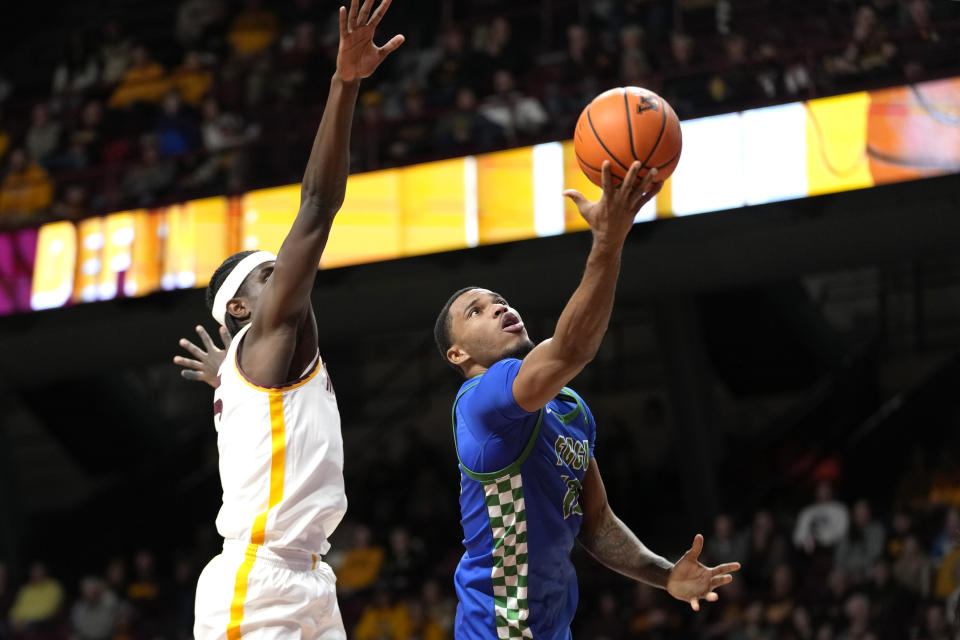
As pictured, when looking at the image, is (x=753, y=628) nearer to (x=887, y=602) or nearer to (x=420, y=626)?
(x=887, y=602)

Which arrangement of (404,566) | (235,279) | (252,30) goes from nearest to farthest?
(235,279), (404,566), (252,30)

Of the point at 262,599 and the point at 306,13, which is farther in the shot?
the point at 306,13

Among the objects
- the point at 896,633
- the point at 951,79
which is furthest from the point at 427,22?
the point at 896,633

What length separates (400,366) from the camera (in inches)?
758

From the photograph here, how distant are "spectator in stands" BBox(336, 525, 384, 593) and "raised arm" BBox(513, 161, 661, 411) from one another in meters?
10.0

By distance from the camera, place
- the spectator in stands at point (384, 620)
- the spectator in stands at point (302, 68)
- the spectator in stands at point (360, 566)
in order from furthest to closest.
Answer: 1. the spectator in stands at point (302, 68)
2. the spectator in stands at point (360, 566)
3. the spectator in stands at point (384, 620)

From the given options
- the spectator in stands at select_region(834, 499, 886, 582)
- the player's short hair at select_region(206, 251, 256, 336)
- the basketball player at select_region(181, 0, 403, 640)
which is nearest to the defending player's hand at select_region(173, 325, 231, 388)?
the player's short hair at select_region(206, 251, 256, 336)

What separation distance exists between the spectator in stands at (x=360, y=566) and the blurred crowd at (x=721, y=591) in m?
0.02

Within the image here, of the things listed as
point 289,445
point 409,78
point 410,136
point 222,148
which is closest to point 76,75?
point 222,148

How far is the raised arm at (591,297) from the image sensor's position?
3.71 m

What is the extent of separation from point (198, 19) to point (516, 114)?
22.4 feet


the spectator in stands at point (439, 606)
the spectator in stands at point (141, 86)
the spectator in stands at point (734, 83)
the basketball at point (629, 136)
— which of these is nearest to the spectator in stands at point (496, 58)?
the spectator in stands at point (734, 83)

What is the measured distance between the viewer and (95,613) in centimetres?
1441

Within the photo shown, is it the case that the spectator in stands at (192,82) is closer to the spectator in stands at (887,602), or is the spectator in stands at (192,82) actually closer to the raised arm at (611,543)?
the spectator in stands at (887,602)
